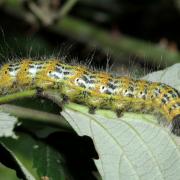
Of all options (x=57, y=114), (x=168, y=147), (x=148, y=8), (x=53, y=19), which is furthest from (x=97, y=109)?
(x=148, y=8)

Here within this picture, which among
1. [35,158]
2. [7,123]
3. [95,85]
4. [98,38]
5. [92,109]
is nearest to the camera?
[35,158]

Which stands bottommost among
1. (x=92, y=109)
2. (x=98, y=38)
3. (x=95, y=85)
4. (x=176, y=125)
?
(x=176, y=125)

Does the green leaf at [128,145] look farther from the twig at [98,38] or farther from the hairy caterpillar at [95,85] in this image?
the twig at [98,38]

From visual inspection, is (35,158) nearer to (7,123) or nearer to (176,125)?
(7,123)

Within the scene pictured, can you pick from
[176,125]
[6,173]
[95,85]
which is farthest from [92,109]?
[6,173]

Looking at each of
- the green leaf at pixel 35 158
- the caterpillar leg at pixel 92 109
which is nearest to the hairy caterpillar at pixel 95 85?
the caterpillar leg at pixel 92 109

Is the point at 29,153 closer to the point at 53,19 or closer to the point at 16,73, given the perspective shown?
the point at 16,73

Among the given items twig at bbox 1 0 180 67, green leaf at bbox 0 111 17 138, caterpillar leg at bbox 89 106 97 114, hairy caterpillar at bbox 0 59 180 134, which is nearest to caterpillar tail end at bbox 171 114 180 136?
hairy caterpillar at bbox 0 59 180 134

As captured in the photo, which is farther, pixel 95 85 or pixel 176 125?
pixel 95 85
